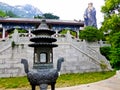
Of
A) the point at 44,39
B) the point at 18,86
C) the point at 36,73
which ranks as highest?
the point at 44,39

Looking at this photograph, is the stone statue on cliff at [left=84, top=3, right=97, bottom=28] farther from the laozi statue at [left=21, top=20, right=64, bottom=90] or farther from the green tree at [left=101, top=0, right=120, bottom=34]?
the laozi statue at [left=21, top=20, right=64, bottom=90]

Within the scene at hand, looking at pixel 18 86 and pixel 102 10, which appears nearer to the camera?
pixel 18 86

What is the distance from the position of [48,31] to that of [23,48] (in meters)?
9.00

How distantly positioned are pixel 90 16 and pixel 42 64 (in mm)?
36793

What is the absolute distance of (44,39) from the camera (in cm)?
802

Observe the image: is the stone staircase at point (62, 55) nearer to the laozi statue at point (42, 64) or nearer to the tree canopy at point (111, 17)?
the tree canopy at point (111, 17)

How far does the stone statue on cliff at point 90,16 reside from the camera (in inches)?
1681

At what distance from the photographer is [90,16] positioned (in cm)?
4331

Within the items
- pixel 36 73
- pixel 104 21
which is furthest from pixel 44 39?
pixel 104 21

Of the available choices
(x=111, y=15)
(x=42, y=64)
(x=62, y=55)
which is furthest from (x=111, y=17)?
(x=42, y=64)

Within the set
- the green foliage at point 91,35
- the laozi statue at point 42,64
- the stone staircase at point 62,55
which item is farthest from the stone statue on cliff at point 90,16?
the laozi statue at point 42,64

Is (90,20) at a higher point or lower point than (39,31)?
higher

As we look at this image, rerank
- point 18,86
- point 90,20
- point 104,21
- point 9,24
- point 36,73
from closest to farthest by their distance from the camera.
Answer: point 36,73 < point 18,86 < point 104,21 < point 9,24 < point 90,20

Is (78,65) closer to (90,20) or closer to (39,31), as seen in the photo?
(39,31)
